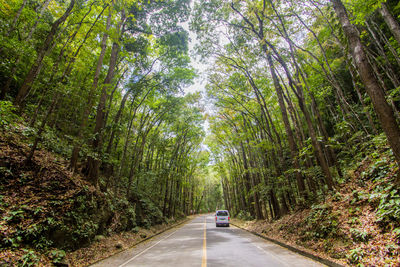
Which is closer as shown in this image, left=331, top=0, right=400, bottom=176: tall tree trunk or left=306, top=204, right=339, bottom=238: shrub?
left=331, top=0, right=400, bottom=176: tall tree trunk

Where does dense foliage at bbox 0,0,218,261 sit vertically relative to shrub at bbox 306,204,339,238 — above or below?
above

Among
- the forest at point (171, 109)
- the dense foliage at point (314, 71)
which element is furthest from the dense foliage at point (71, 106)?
the dense foliage at point (314, 71)

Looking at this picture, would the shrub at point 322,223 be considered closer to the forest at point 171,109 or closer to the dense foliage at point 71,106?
the forest at point 171,109

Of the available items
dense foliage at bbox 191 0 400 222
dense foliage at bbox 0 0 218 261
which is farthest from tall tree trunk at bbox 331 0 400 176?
dense foliage at bbox 0 0 218 261

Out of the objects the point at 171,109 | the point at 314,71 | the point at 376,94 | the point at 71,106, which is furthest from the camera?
the point at 171,109

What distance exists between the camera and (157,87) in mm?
14047

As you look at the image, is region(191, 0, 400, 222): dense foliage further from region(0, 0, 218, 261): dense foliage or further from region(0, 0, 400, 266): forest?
region(0, 0, 218, 261): dense foliage

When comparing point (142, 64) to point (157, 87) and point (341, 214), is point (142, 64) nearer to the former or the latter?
point (157, 87)

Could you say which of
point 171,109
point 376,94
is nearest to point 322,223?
point 376,94

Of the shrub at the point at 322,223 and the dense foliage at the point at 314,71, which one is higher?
the dense foliage at the point at 314,71

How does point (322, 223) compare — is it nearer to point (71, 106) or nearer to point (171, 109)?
point (71, 106)

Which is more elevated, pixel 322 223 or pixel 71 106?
pixel 71 106

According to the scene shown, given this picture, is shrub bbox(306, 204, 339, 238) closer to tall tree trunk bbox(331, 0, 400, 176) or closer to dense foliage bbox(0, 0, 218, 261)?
tall tree trunk bbox(331, 0, 400, 176)

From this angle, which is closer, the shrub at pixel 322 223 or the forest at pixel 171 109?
the forest at pixel 171 109
